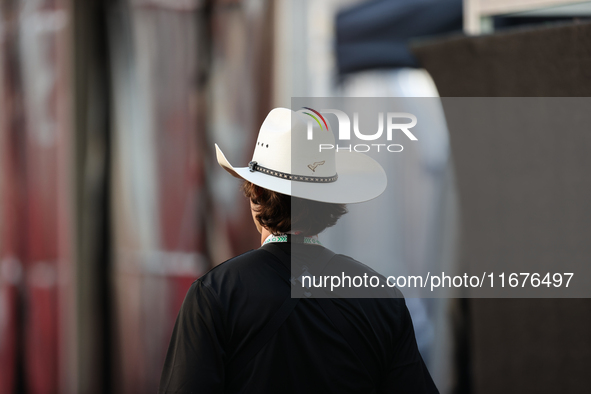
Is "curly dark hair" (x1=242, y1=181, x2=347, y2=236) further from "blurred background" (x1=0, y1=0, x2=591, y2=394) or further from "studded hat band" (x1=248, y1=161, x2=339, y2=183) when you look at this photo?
"blurred background" (x1=0, y1=0, x2=591, y2=394)

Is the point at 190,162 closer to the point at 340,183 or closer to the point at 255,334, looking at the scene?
the point at 340,183

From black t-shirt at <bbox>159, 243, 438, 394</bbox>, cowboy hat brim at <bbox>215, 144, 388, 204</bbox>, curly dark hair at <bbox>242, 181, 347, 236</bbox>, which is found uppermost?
cowboy hat brim at <bbox>215, 144, 388, 204</bbox>

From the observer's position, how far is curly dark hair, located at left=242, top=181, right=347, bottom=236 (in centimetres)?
124

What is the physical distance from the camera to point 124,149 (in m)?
3.29

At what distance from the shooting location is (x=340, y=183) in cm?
144

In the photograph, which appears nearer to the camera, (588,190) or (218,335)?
(218,335)

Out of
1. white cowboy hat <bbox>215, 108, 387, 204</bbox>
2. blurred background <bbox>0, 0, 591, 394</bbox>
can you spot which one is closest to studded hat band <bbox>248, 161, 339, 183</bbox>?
white cowboy hat <bbox>215, 108, 387, 204</bbox>

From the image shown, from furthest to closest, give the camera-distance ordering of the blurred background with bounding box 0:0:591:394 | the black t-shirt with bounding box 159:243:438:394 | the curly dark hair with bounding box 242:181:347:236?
1. the blurred background with bounding box 0:0:591:394
2. the curly dark hair with bounding box 242:181:347:236
3. the black t-shirt with bounding box 159:243:438:394

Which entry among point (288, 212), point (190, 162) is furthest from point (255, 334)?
point (190, 162)

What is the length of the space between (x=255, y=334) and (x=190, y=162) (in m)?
2.11

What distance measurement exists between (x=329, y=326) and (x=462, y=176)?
108cm

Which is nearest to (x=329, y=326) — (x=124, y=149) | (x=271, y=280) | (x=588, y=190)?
(x=271, y=280)

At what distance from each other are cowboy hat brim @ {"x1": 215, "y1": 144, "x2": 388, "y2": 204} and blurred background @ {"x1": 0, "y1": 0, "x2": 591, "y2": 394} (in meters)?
0.63

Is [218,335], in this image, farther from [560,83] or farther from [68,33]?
[68,33]
